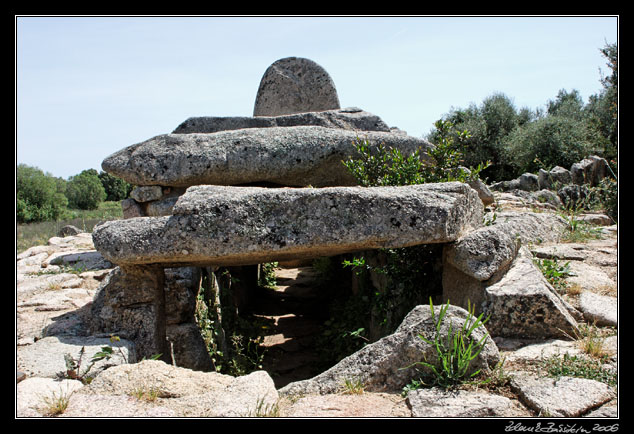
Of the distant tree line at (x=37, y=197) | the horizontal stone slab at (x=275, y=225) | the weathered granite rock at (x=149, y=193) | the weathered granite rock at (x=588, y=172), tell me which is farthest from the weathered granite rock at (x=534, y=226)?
the distant tree line at (x=37, y=197)

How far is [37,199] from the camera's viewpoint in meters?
25.2

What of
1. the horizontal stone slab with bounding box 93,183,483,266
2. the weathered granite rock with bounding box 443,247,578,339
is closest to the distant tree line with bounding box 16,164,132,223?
the horizontal stone slab with bounding box 93,183,483,266

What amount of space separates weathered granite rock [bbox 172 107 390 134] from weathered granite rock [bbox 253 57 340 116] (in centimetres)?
144

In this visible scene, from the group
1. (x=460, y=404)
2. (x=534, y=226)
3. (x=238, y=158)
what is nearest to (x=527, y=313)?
(x=460, y=404)

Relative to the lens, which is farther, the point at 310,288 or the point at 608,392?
the point at 310,288

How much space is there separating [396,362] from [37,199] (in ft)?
85.8

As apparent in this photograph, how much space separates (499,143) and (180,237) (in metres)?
21.8

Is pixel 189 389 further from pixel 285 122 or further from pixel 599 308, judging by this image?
pixel 285 122

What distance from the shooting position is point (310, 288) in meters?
9.98

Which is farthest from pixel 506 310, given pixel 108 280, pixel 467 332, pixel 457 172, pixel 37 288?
pixel 37 288

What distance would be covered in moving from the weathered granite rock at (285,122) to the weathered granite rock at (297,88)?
1440 millimetres

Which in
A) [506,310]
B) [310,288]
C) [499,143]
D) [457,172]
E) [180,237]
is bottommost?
[310,288]

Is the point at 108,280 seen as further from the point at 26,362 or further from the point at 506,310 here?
the point at 506,310

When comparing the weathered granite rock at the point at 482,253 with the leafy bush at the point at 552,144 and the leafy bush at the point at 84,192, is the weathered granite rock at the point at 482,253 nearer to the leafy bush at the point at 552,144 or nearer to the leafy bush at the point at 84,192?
the leafy bush at the point at 552,144
